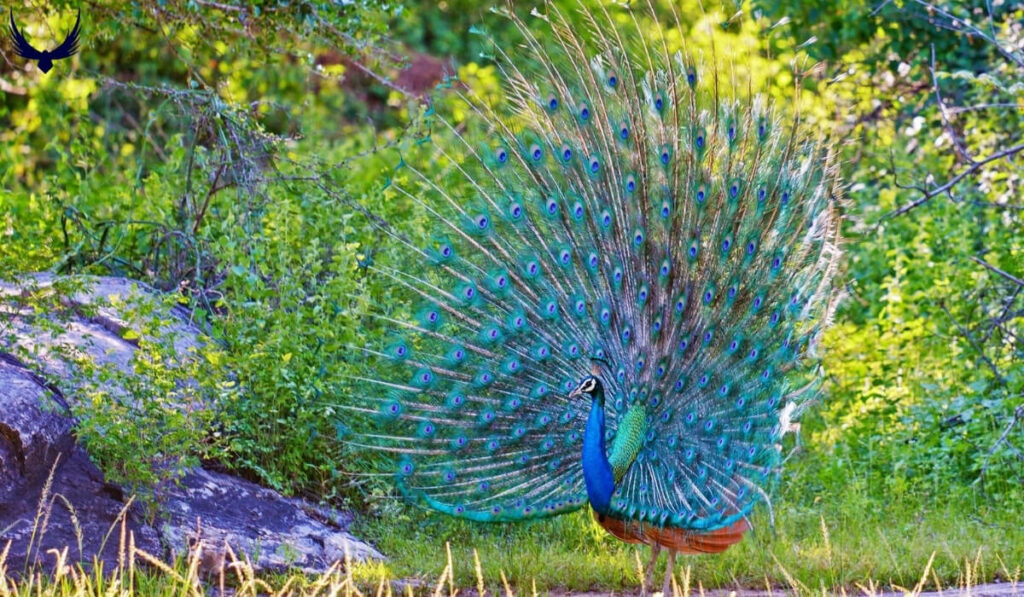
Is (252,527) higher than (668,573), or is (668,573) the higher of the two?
(252,527)

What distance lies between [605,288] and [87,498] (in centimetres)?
268

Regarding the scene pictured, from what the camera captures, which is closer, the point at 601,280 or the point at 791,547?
the point at 601,280

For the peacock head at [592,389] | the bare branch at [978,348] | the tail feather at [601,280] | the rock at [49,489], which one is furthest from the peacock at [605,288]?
the bare branch at [978,348]

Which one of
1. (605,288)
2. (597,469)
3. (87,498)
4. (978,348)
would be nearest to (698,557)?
(597,469)

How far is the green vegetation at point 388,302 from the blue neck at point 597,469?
0.60 metres

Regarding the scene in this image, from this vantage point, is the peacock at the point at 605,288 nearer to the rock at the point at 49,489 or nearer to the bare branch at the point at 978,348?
the rock at the point at 49,489

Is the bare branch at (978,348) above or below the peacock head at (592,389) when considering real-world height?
below

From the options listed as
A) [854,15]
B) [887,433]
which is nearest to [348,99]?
[854,15]

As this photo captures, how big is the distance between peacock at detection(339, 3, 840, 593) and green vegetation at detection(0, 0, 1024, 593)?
0.51 metres

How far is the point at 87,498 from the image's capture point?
19.7 feet

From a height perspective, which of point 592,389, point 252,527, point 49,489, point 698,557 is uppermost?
point 592,389

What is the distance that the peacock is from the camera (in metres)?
6.46

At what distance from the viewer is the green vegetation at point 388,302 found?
22.0 ft

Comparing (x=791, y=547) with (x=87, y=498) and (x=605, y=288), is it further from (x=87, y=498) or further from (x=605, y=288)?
(x=87, y=498)
